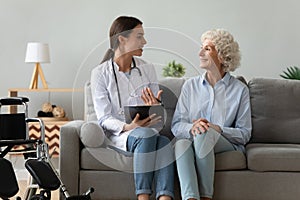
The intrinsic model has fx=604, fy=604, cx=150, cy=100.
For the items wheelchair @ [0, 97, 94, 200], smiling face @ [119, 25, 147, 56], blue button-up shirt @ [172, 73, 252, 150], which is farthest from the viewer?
blue button-up shirt @ [172, 73, 252, 150]

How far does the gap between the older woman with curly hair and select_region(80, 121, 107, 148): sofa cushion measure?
437mm

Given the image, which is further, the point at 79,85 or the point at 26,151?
the point at 26,151

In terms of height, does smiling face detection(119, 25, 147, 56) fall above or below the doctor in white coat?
above

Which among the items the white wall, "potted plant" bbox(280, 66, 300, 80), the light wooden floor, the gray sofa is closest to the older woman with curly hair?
the gray sofa

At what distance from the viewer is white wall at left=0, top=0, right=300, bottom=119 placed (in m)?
5.23

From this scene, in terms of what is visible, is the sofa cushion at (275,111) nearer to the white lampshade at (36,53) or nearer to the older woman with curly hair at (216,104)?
the older woman with curly hair at (216,104)

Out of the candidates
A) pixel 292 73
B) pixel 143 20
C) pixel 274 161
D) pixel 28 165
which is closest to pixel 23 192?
pixel 28 165

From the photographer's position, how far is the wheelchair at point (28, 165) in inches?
101

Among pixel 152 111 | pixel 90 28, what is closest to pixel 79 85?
pixel 152 111

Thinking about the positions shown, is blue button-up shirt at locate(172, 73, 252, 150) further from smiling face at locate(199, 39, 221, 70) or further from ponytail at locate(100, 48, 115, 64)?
ponytail at locate(100, 48, 115, 64)

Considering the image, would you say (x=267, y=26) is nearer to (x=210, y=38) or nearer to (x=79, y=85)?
(x=210, y=38)

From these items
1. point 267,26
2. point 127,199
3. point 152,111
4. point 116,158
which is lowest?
point 127,199

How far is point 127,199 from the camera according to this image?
3.36 meters

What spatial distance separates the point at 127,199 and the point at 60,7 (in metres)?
2.40
